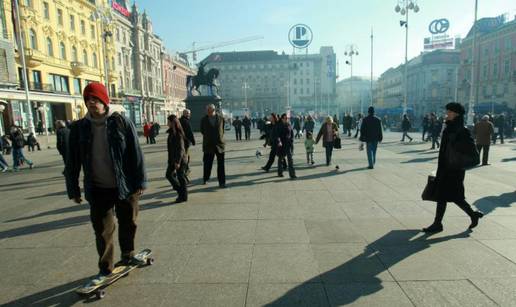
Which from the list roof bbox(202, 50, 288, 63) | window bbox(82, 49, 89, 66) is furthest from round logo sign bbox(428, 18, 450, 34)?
roof bbox(202, 50, 288, 63)

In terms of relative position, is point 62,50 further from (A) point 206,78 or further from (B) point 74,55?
(A) point 206,78

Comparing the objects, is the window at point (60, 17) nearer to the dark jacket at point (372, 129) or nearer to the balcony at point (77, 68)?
the balcony at point (77, 68)

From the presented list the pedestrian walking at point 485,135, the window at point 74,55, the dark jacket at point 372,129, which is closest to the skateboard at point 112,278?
the dark jacket at point 372,129

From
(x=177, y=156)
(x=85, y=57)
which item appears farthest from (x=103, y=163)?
(x=85, y=57)

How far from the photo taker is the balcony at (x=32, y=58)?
3105 cm

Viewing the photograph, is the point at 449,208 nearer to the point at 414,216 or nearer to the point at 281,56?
the point at 414,216

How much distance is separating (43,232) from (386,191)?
6488 mm

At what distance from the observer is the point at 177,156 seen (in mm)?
6555

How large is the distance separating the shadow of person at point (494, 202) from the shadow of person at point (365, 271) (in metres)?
1.67

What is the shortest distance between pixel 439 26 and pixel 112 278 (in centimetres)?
7275

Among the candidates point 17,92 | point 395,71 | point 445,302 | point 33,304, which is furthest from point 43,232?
point 395,71

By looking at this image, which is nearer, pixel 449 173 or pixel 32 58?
pixel 449 173

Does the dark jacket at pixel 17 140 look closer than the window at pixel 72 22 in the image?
Yes

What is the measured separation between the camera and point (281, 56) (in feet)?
→ 400
